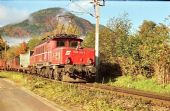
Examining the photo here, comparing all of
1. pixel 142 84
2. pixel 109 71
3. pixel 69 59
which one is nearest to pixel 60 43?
pixel 69 59

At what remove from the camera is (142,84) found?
75.3ft

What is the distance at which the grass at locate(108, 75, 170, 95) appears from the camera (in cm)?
2056

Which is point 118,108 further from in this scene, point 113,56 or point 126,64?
point 113,56

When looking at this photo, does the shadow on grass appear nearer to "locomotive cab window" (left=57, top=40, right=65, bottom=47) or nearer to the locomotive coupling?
the locomotive coupling

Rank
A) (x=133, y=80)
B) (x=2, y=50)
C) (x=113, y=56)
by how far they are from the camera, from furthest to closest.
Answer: (x=2, y=50), (x=113, y=56), (x=133, y=80)

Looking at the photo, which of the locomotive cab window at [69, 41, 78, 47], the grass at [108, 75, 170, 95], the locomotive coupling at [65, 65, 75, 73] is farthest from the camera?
the locomotive cab window at [69, 41, 78, 47]

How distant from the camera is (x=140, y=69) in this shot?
2567 centimetres

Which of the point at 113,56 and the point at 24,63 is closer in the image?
the point at 113,56

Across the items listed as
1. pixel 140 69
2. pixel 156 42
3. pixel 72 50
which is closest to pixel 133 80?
pixel 140 69

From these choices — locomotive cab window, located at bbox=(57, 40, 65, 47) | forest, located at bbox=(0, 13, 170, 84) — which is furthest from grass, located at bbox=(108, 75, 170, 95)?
locomotive cab window, located at bbox=(57, 40, 65, 47)

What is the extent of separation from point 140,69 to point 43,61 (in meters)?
10.8

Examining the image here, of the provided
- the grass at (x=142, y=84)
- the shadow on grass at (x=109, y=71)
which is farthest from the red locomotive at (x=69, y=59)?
the grass at (x=142, y=84)

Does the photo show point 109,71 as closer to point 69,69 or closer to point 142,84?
point 69,69

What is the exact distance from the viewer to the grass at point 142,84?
2056 cm
